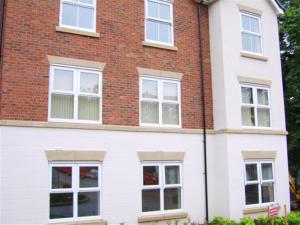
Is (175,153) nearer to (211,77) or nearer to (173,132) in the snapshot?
(173,132)

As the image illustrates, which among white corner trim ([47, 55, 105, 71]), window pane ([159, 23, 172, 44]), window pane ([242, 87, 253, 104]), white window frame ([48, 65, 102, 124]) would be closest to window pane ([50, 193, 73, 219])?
white window frame ([48, 65, 102, 124])

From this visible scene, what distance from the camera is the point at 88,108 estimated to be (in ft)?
35.8

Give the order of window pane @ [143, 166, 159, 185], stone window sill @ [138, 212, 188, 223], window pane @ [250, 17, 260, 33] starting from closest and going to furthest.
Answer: stone window sill @ [138, 212, 188, 223], window pane @ [143, 166, 159, 185], window pane @ [250, 17, 260, 33]

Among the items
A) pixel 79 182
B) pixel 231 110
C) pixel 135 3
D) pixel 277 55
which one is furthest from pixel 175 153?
pixel 277 55

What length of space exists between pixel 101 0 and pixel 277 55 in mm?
7796

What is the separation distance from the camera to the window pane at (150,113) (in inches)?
469

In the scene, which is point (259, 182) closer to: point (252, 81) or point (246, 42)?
point (252, 81)

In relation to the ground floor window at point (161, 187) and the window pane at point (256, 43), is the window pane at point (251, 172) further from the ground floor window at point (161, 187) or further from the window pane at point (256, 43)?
the window pane at point (256, 43)

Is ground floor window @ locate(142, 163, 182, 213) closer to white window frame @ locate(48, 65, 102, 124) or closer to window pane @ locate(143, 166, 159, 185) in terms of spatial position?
window pane @ locate(143, 166, 159, 185)

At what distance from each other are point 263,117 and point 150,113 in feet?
16.0

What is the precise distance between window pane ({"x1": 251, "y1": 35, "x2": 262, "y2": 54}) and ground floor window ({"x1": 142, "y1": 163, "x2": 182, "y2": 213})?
5.89 meters

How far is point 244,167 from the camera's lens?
12.9 m

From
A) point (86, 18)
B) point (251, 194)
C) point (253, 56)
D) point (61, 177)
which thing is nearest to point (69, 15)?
point (86, 18)

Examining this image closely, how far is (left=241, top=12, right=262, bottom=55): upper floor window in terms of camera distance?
1405cm
